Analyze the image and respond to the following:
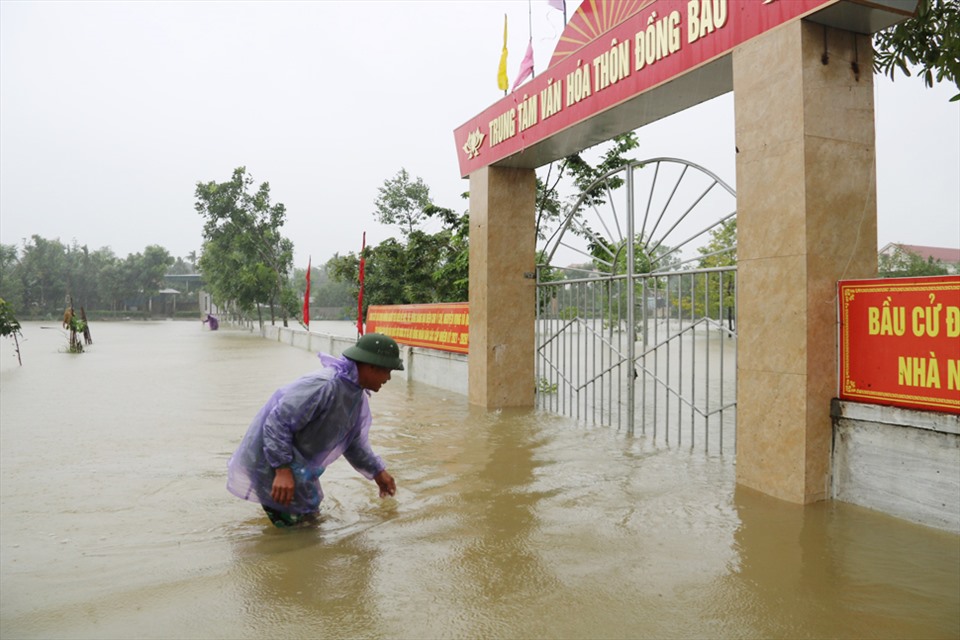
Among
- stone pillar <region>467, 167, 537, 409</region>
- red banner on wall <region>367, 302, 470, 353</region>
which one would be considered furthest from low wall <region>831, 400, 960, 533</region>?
red banner on wall <region>367, 302, 470, 353</region>

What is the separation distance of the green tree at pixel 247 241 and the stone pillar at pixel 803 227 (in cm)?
3427

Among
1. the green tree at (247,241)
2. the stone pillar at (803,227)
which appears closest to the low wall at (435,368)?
the stone pillar at (803,227)

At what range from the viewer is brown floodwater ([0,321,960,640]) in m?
2.61

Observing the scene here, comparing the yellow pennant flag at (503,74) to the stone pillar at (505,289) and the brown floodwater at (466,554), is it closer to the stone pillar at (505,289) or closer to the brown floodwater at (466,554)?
the stone pillar at (505,289)

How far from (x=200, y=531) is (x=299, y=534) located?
2.22 feet

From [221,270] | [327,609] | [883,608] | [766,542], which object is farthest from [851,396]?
[221,270]

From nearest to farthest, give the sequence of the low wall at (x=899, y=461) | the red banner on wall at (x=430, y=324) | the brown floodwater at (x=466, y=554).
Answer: the brown floodwater at (x=466, y=554)
the low wall at (x=899, y=461)
the red banner on wall at (x=430, y=324)

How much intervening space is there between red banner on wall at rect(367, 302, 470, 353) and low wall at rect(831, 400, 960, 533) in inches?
246

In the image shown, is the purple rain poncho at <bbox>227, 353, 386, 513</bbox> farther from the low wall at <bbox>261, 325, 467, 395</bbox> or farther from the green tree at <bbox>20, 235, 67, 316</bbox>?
the green tree at <bbox>20, 235, 67, 316</bbox>

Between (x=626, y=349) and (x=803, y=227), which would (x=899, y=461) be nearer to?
(x=803, y=227)

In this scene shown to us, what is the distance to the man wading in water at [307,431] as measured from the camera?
3434 millimetres

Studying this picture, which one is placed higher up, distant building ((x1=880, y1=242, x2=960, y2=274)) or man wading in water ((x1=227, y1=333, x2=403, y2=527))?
distant building ((x1=880, y1=242, x2=960, y2=274))

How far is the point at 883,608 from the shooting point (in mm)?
2713

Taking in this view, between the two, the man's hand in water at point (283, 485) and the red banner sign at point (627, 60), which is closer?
the man's hand in water at point (283, 485)
